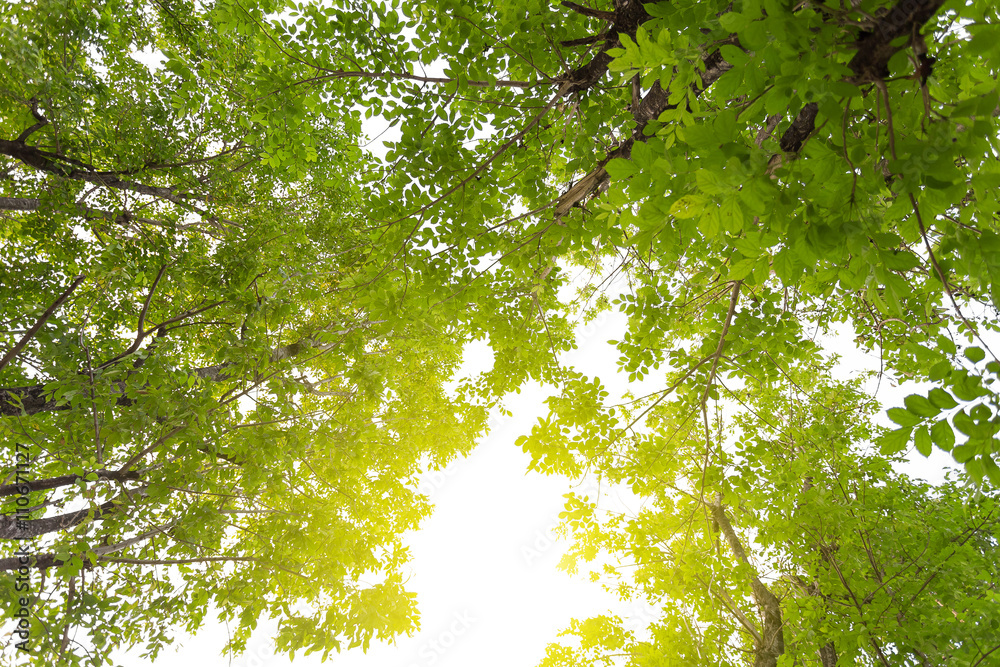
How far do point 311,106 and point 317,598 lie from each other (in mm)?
4641

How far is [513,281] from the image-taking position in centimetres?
380

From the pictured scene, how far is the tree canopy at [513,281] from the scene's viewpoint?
4.00ft

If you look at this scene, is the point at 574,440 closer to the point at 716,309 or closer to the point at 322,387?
the point at 716,309

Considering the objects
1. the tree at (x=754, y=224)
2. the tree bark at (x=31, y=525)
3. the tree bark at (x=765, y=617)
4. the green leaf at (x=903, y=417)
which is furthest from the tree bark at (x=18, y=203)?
the tree bark at (x=765, y=617)

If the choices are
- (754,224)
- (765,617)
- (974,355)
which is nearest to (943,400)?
(974,355)

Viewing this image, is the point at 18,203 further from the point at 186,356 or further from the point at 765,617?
the point at 765,617

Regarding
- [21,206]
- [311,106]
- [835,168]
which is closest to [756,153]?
[835,168]

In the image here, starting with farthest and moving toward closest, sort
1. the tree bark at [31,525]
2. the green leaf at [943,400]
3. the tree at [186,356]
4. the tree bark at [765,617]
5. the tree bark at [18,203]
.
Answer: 1. the tree bark at [765,617]
2. the tree bark at [18,203]
3. the tree bark at [31,525]
4. the tree at [186,356]
5. the green leaf at [943,400]

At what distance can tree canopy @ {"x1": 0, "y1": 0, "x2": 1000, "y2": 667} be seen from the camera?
1218mm

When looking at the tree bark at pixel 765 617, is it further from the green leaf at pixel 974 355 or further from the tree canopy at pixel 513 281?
the green leaf at pixel 974 355

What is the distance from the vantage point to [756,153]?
1085 millimetres

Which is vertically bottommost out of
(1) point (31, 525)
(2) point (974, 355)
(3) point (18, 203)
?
(2) point (974, 355)

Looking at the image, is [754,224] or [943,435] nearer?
[943,435]

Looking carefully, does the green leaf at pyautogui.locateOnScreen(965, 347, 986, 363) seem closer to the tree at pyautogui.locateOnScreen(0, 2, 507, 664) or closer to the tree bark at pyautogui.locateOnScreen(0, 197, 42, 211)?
the tree at pyautogui.locateOnScreen(0, 2, 507, 664)
